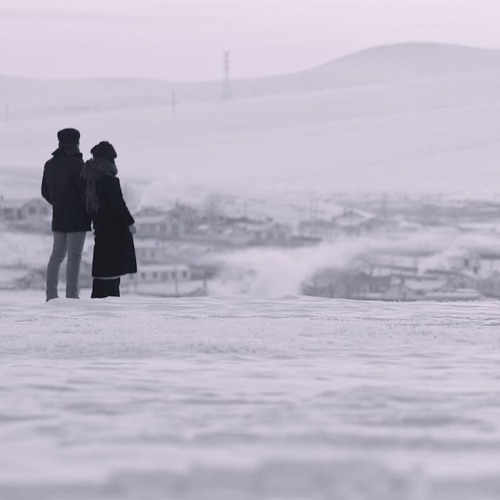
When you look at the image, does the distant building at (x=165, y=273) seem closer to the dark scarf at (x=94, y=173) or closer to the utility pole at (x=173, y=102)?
the dark scarf at (x=94, y=173)

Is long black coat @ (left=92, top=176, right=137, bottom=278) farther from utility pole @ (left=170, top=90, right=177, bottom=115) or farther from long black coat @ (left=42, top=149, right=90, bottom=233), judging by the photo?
utility pole @ (left=170, top=90, right=177, bottom=115)

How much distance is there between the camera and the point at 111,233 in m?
7.62

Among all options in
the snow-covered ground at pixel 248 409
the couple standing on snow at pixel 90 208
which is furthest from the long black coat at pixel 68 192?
the snow-covered ground at pixel 248 409

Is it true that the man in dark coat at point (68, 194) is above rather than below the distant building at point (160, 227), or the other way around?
above

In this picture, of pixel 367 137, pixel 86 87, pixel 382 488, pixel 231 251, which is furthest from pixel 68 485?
pixel 86 87

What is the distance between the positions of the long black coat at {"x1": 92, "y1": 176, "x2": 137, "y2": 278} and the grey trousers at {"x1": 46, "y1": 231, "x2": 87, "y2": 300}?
119mm

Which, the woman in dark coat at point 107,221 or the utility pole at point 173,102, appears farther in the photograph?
the utility pole at point 173,102

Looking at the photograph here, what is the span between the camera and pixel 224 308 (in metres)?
7.54

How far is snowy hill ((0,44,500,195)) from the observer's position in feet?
86.0

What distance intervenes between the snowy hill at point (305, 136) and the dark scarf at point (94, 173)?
17389 mm

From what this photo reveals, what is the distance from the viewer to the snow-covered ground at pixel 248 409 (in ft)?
10.4

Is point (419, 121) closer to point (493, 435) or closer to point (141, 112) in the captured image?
point (141, 112)

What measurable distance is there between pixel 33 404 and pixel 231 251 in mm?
18253

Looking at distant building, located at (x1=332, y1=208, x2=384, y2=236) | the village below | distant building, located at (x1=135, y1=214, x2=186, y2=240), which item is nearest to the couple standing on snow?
the village below
